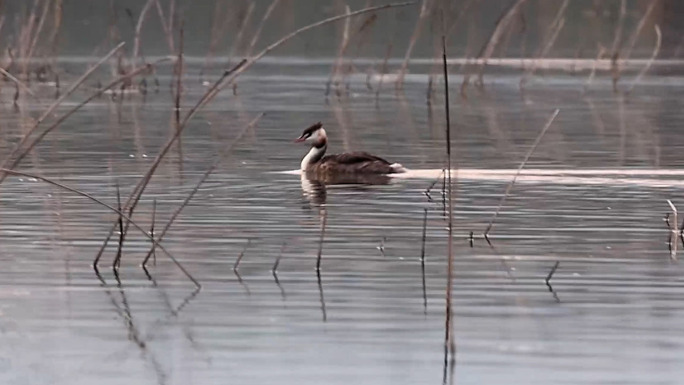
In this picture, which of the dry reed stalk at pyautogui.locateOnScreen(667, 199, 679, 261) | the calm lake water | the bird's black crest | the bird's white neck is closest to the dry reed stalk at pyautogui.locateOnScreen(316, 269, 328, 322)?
the calm lake water

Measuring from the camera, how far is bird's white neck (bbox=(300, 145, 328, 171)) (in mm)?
17481

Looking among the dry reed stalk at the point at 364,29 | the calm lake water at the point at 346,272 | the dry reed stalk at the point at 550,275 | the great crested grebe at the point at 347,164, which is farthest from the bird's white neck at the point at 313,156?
the dry reed stalk at the point at 550,275

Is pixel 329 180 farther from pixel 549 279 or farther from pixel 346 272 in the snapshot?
pixel 549 279

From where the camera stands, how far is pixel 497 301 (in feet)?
30.3

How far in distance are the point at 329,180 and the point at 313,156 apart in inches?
38.7

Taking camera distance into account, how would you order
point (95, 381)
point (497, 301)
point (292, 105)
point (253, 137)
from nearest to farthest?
1. point (95, 381)
2. point (497, 301)
3. point (253, 137)
4. point (292, 105)

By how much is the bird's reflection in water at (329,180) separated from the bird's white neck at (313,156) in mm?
197

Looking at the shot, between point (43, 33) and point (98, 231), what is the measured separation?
26847 mm

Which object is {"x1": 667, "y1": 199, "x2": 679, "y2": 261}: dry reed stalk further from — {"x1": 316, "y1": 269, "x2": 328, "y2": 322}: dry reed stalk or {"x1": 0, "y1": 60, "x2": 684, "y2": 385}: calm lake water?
{"x1": 316, "y1": 269, "x2": 328, "y2": 322}: dry reed stalk

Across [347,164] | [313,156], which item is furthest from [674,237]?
[313,156]

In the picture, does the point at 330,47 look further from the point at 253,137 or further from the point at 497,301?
the point at 497,301

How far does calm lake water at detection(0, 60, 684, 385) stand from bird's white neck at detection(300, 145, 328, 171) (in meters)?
0.31

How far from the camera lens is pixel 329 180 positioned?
659 inches

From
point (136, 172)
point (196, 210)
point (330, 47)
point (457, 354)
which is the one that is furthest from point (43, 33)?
point (457, 354)
